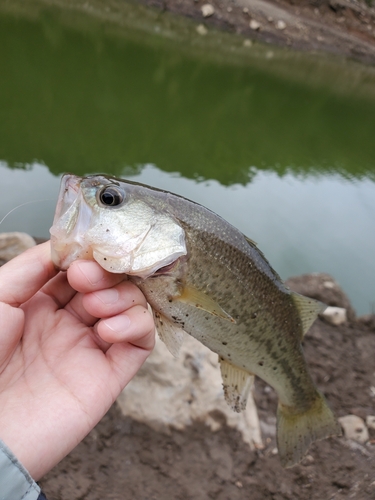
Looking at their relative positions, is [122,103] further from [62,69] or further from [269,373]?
[269,373]

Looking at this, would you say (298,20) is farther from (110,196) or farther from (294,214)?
→ (110,196)

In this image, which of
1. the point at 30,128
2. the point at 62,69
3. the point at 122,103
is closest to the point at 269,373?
the point at 30,128

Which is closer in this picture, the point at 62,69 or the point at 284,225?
the point at 284,225

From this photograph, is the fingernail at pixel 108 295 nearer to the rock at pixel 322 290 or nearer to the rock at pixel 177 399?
the rock at pixel 177 399

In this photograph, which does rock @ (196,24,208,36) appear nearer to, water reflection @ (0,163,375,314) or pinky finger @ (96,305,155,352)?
water reflection @ (0,163,375,314)

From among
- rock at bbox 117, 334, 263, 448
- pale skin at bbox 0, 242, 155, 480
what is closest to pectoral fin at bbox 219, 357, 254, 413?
pale skin at bbox 0, 242, 155, 480

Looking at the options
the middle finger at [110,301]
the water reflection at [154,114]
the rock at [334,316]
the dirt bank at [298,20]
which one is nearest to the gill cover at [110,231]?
the middle finger at [110,301]

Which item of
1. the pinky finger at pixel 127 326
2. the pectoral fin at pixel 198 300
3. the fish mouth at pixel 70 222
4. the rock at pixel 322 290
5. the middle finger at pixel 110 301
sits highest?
the fish mouth at pixel 70 222
